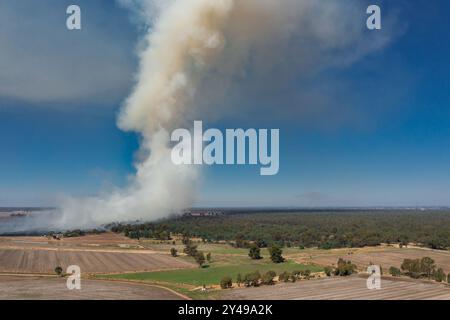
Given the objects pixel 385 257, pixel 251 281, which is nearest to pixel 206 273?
pixel 251 281

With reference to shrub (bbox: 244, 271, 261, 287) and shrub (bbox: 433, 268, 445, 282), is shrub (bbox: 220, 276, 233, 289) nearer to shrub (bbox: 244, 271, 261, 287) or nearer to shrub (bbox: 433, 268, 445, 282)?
shrub (bbox: 244, 271, 261, 287)

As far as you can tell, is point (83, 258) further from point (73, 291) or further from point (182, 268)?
point (73, 291)

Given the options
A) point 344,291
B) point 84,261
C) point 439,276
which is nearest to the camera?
point 344,291

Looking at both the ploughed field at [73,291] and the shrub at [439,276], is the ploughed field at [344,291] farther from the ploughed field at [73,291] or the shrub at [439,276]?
the ploughed field at [73,291]

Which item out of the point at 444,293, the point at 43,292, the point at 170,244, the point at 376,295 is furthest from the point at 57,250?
the point at 444,293

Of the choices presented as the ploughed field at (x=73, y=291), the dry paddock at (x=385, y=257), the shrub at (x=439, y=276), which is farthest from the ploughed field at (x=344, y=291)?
the dry paddock at (x=385, y=257)

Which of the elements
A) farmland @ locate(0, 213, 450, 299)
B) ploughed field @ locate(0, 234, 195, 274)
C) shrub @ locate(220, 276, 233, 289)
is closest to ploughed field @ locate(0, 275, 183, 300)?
farmland @ locate(0, 213, 450, 299)

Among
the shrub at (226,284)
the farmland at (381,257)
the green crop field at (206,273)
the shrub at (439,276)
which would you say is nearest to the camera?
the shrub at (226,284)
